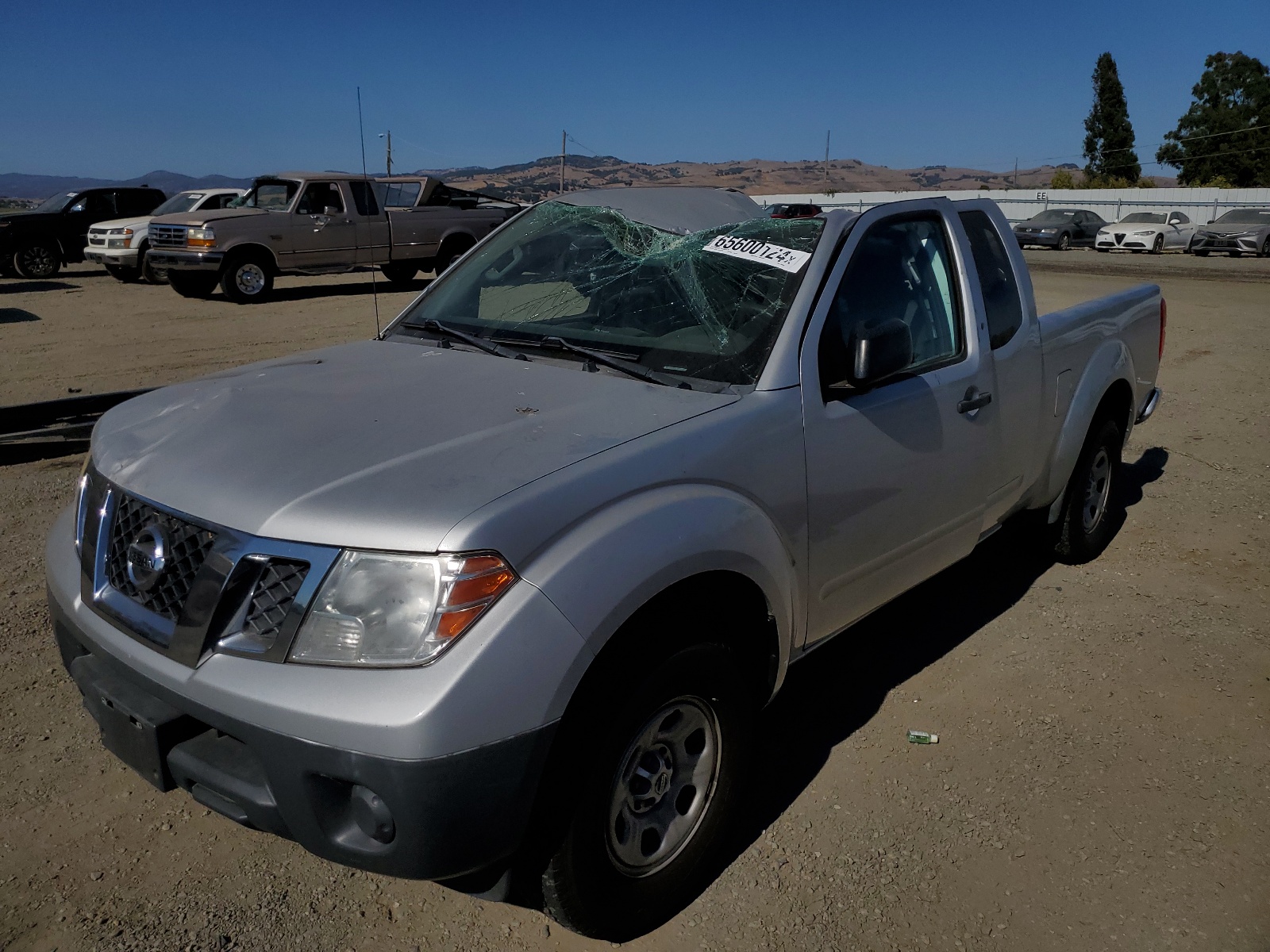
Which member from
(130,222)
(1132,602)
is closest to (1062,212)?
(130,222)

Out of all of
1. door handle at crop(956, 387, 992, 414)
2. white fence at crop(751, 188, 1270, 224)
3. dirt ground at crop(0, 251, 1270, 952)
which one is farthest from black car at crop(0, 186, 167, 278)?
white fence at crop(751, 188, 1270, 224)

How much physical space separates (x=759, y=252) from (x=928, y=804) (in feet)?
6.30

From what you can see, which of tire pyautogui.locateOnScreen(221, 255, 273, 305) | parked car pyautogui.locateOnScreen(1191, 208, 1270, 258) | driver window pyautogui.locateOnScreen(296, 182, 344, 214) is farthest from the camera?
parked car pyautogui.locateOnScreen(1191, 208, 1270, 258)

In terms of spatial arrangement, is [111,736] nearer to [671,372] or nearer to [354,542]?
[354,542]

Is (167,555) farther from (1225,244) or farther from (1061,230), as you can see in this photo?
(1061,230)

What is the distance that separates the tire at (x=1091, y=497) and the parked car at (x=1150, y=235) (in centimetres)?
2883

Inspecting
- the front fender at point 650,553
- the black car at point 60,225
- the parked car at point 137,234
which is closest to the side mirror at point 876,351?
the front fender at point 650,553

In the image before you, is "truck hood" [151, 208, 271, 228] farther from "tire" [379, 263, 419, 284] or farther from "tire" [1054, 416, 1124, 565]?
"tire" [1054, 416, 1124, 565]

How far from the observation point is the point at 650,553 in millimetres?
2402

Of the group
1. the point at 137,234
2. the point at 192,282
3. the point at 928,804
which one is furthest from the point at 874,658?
the point at 137,234

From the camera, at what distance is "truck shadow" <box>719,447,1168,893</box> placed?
3.50 meters

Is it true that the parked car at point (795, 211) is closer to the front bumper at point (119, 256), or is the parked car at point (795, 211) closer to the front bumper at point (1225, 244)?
the front bumper at point (119, 256)

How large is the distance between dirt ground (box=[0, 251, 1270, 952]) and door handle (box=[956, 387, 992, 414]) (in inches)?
45.8

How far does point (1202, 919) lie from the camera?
2.78 metres
